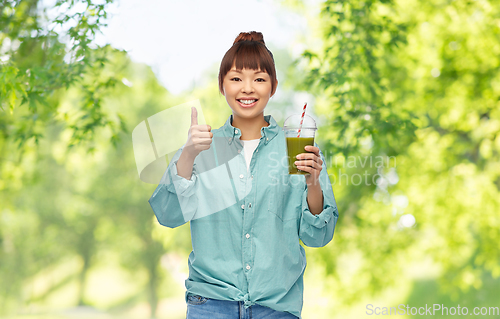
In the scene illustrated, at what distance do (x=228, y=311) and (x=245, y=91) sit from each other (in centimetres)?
76

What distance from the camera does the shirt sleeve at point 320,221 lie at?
143 cm

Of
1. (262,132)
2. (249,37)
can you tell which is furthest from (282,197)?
(249,37)

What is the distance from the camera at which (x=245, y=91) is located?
5.02 ft

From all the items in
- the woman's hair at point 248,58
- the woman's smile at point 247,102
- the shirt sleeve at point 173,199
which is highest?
the woman's hair at point 248,58

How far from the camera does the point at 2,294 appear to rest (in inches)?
483

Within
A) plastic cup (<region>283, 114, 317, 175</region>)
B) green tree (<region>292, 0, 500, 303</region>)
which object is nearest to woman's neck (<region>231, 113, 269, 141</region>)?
plastic cup (<region>283, 114, 317, 175</region>)

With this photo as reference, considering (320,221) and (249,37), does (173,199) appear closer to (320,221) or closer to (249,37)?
(320,221)

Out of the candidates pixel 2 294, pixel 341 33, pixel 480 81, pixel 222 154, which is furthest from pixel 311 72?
pixel 2 294

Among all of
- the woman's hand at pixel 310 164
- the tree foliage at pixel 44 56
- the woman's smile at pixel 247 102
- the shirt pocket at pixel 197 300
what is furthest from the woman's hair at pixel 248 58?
the tree foliage at pixel 44 56

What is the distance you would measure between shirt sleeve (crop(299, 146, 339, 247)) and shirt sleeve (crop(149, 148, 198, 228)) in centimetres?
38

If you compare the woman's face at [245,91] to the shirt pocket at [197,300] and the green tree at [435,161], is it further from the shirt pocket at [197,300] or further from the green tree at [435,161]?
the green tree at [435,161]

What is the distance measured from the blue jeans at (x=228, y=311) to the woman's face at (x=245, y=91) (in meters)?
0.66

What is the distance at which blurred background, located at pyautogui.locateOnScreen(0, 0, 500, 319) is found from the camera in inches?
141

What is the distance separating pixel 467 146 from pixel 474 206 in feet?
2.68
